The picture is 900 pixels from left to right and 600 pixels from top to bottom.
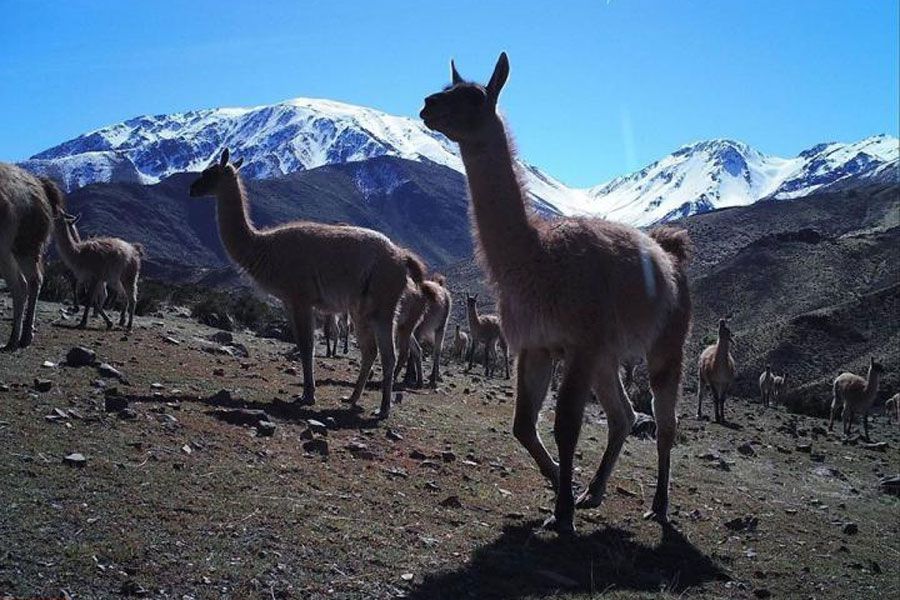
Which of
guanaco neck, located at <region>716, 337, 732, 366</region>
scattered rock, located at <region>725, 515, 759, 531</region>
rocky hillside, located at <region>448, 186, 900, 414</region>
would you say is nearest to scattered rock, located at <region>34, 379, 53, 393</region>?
scattered rock, located at <region>725, 515, 759, 531</region>

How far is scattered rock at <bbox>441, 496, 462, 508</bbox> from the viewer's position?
5930 mm

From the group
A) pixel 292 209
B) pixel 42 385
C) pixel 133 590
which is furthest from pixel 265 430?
pixel 292 209

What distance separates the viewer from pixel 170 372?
9.79m

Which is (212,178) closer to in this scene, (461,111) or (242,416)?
(242,416)

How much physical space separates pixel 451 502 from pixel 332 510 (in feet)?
3.84

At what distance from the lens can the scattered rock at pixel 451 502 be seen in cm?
593

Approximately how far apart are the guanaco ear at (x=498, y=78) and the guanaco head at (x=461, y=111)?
12mm

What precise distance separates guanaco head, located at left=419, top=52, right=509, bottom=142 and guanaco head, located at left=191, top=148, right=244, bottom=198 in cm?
573

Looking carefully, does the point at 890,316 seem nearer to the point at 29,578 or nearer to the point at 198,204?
the point at 29,578

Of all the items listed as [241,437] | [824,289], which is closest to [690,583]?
[241,437]

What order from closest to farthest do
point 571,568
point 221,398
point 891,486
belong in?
point 571,568 → point 221,398 → point 891,486

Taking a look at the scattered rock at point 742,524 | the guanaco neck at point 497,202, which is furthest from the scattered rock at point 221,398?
the scattered rock at point 742,524

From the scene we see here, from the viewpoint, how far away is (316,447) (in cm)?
668

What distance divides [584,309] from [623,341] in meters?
0.69
